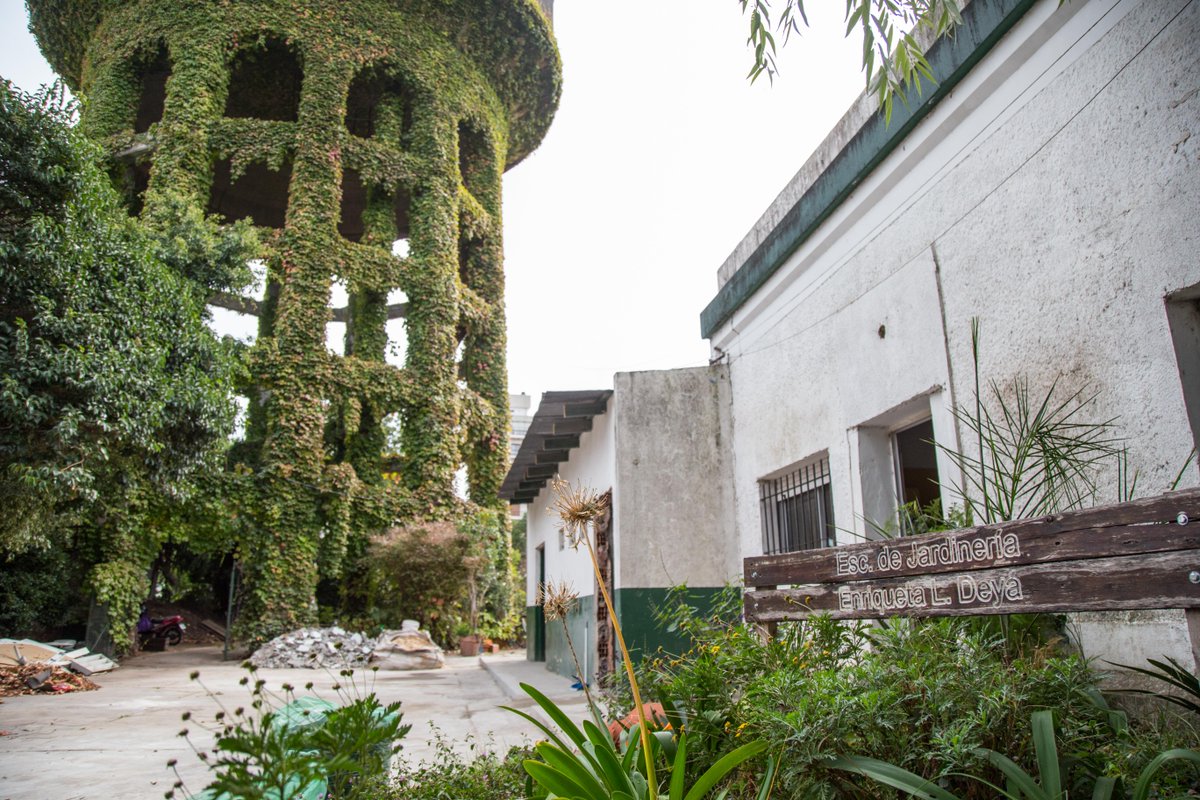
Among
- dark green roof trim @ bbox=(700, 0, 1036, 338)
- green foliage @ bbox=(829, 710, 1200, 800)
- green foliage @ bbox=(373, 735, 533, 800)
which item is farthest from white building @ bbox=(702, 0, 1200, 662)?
green foliage @ bbox=(373, 735, 533, 800)


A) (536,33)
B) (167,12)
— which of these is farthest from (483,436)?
(167,12)

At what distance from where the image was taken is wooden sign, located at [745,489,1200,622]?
88.2 inches

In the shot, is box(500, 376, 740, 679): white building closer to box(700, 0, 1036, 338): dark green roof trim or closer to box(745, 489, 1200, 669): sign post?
box(700, 0, 1036, 338): dark green roof trim

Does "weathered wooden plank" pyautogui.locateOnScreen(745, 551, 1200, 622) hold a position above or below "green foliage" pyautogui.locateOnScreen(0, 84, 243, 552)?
below

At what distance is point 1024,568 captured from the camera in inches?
107

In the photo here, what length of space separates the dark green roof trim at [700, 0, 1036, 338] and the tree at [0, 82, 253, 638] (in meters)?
8.21

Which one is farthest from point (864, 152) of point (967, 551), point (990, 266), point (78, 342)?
point (78, 342)

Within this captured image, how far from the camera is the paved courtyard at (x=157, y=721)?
5.17 metres

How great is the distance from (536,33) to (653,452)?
20138mm

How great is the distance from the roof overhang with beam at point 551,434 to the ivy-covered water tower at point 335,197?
7.21 metres

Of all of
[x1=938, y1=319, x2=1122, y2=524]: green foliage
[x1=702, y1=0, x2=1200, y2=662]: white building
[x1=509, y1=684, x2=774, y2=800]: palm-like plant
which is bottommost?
[x1=509, y1=684, x2=774, y2=800]: palm-like plant

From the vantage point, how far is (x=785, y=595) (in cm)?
399

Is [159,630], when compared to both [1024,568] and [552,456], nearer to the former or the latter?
[552,456]

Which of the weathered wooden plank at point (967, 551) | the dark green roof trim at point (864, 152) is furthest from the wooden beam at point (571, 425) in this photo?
the weathered wooden plank at point (967, 551)
